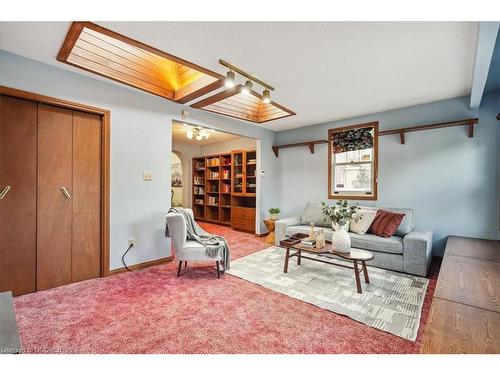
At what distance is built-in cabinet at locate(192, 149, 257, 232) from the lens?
563 cm

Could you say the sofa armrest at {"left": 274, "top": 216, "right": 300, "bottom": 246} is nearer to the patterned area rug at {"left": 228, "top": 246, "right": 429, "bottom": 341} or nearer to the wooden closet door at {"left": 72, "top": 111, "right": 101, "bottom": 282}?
the patterned area rug at {"left": 228, "top": 246, "right": 429, "bottom": 341}

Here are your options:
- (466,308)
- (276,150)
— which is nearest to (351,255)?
(466,308)

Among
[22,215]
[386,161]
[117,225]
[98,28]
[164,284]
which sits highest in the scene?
[98,28]

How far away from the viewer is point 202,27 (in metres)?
1.80

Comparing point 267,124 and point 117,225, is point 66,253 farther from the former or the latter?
point 267,124

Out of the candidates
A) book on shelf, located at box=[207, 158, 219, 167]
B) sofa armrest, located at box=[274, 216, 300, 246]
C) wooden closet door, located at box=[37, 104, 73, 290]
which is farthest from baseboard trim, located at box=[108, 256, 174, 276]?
book on shelf, located at box=[207, 158, 219, 167]

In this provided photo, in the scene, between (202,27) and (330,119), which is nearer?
(202,27)

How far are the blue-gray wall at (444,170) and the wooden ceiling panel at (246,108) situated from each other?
54.5 inches

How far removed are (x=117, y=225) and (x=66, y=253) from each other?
1.86 ft

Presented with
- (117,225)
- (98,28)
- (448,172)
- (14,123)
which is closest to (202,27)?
(98,28)

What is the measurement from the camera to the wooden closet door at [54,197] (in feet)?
7.81

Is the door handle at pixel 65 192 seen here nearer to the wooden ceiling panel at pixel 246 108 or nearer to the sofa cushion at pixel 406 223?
the wooden ceiling panel at pixel 246 108

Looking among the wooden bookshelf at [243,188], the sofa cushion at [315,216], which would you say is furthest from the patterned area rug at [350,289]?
the wooden bookshelf at [243,188]

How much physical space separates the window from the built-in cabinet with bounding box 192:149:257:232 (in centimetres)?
187
